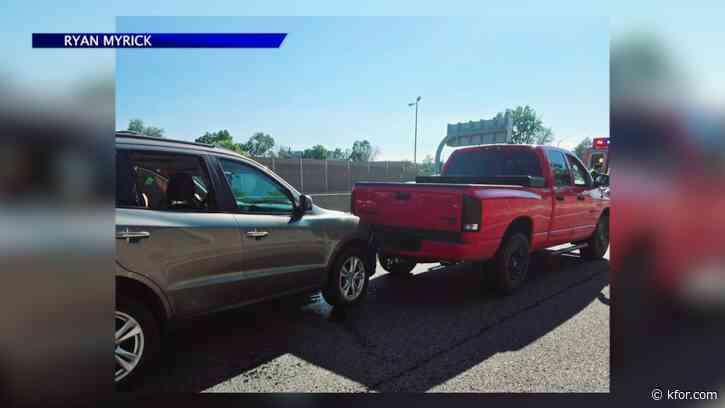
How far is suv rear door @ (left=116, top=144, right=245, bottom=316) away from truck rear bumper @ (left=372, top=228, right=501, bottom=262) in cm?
191

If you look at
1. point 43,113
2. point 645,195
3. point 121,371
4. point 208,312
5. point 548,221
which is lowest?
point 121,371

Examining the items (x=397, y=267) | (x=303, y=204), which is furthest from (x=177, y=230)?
(x=397, y=267)

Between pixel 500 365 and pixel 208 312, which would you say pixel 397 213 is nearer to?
pixel 500 365

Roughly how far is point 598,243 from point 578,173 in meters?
1.42

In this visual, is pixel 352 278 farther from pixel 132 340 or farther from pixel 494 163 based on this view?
pixel 494 163

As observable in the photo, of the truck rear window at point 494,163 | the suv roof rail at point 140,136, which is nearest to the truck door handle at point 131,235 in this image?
the suv roof rail at point 140,136

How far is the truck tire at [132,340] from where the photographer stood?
91.9 inches

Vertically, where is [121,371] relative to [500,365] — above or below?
above

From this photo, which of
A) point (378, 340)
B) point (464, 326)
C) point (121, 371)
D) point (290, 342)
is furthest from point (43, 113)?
point (464, 326)

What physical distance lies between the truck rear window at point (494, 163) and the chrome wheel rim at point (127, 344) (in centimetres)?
484

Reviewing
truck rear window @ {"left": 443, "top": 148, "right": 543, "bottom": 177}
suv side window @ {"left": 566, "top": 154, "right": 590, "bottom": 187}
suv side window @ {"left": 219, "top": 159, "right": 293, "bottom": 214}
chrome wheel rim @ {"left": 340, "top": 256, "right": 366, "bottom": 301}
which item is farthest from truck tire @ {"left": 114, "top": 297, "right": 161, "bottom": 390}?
suv side window @ {"left": 566, "top": 154, "right": 590, "bottom": 187}

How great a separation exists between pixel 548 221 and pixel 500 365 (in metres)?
2.79

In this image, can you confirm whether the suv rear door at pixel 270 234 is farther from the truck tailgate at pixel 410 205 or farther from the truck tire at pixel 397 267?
the truck tire at pixel 397 267

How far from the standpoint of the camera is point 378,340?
3.28 m
